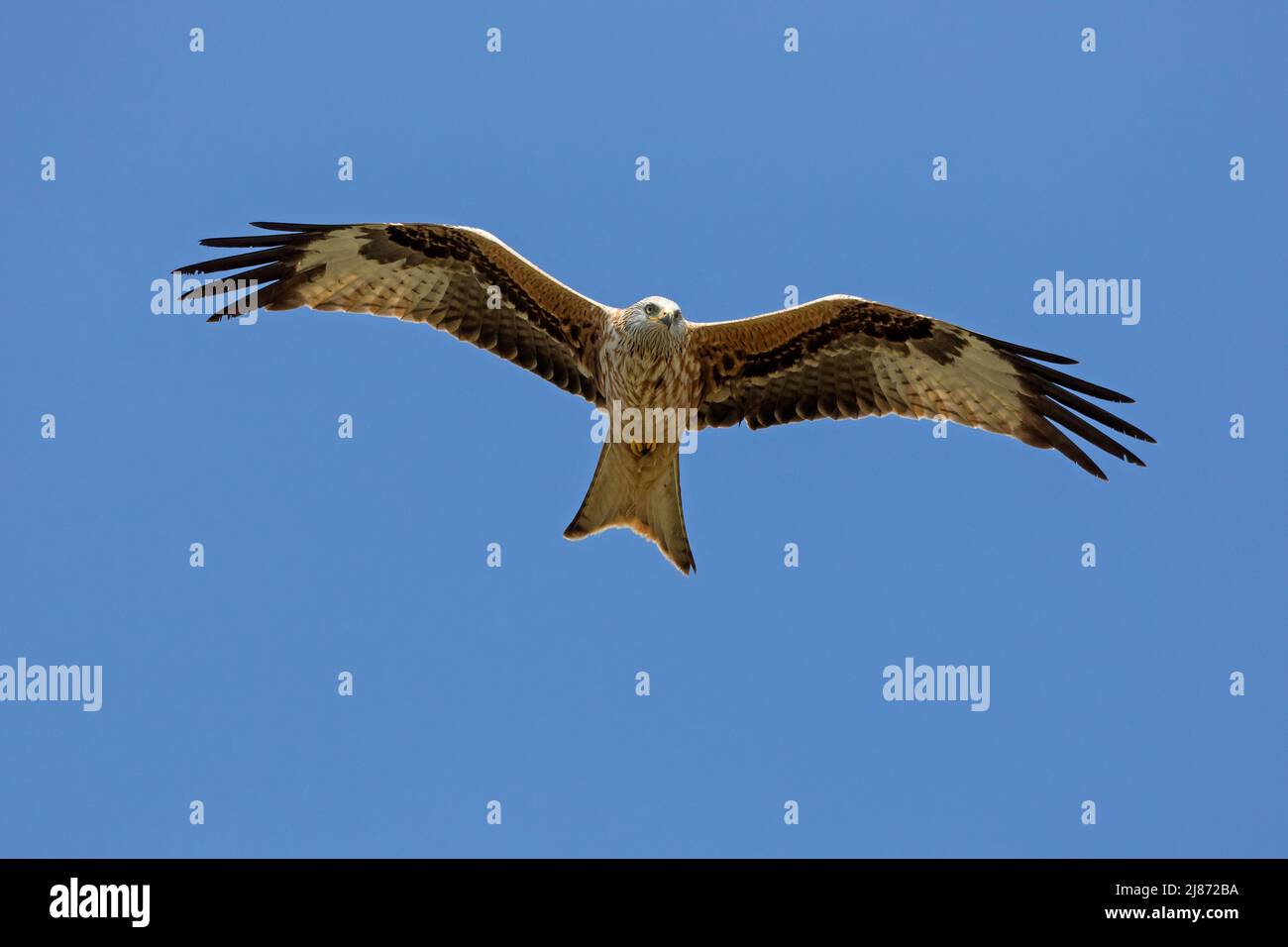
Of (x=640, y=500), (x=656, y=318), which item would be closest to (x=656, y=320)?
(x=656, y=318)

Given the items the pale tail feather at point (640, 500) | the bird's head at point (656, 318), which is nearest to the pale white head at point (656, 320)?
the bird's head at point (656, 318)

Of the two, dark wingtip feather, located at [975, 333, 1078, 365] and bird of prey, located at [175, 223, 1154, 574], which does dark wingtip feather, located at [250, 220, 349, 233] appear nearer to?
bird of prey, located at [175, 223, 1154, 574]

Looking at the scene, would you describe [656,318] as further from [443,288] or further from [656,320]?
[443,288]

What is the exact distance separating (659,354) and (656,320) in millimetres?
260

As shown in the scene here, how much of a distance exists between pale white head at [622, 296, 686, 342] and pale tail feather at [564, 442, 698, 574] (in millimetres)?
904

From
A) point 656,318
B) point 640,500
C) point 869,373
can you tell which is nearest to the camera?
point 656,318

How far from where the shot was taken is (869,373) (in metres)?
11.0

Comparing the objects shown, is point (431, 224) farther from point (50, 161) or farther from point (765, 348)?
point (50, 161)

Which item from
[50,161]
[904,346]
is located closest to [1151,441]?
[904,346]

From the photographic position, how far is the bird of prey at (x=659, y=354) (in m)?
10.5

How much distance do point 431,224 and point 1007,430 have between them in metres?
4.70

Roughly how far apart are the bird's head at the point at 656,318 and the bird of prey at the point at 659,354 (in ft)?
0.15

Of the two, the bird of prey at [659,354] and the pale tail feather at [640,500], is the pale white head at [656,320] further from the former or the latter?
the pale tail feather at [640,500]

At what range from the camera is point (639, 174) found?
432 inches
